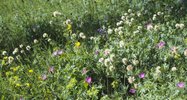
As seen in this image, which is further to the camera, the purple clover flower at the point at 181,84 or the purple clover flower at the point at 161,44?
the purple clover flower at the point at 161,44

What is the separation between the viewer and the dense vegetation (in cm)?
388

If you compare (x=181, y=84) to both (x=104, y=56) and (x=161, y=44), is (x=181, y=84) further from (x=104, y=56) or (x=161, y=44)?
(x=104, y=56)

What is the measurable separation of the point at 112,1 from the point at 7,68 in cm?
196

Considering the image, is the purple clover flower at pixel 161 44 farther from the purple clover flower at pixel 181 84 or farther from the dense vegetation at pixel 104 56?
the purple clover flower at pixel 181 84

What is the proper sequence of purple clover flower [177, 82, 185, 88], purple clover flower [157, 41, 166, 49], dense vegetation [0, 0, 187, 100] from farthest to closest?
1. purple clover flower [157, 41, 166, 49]
2. dense vegetation [0, 0, 187, 100]
3. purple clover flower [177, 82, 185, 88]

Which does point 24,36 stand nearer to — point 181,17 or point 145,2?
point 145,2

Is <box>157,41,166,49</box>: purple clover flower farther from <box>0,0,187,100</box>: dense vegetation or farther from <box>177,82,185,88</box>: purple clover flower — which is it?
<box>177,82,185,88</box>: purple clover flower

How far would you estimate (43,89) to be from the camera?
160 inches

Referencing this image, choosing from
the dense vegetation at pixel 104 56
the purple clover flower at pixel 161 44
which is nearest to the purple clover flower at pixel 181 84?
the dense vegetation at pixel 104 56

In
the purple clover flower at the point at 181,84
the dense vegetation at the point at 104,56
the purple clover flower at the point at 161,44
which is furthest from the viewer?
the purple clover flower at the point at 161,44

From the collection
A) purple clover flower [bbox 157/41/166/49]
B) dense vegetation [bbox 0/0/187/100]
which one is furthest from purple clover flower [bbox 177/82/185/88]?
purple clover flower [bbox 157/41/166/49]

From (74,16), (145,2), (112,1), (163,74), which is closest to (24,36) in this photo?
(74,16)

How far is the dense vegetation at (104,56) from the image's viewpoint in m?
3.88

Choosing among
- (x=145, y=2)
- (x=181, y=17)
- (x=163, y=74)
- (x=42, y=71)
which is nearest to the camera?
(x=163, y=74)
